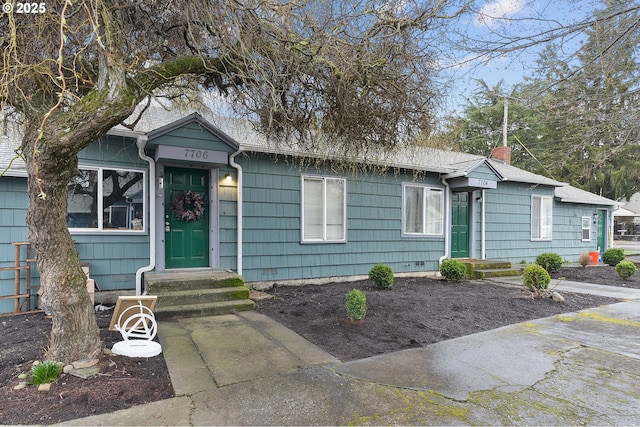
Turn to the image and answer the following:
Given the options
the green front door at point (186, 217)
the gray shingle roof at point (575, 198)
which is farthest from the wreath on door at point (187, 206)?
the gray shingle roof at point (575, 198)

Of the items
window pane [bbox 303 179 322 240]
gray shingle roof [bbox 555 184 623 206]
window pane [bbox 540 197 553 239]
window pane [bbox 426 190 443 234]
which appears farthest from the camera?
gray shingle roof [bbox 555 184 623 206]

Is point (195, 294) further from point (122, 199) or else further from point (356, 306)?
point (356, 306)

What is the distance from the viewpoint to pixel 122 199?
620cm

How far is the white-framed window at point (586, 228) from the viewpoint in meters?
13.9

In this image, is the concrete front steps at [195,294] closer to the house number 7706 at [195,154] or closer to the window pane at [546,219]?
the house number 7706 at [195,154]

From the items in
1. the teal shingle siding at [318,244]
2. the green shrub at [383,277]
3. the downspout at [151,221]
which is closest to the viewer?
the downspout at [151,221]

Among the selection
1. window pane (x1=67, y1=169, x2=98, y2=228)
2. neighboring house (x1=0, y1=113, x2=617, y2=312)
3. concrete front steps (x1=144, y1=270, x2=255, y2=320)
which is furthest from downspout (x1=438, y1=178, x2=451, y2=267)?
window pane (x1=67, y1=169, x2=98, y2=228)

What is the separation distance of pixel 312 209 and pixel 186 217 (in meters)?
2.71

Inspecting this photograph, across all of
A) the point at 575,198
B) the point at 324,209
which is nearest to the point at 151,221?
the point at 324,209

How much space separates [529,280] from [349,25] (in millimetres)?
5998

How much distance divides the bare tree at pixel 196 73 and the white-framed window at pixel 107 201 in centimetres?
185

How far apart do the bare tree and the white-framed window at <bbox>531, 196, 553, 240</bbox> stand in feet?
31.3

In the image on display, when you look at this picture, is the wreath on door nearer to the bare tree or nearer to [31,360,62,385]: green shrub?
the bare tree

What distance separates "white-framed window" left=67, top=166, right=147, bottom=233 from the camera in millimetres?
5910
